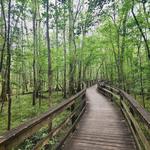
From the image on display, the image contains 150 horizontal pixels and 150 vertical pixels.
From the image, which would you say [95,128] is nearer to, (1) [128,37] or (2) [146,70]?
(2) [146,70]

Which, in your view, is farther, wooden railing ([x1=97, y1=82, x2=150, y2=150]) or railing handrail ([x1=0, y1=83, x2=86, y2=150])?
wooden railing ([x1=97, y1=82, x2=150, y2=150])

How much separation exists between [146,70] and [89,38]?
42.3ft

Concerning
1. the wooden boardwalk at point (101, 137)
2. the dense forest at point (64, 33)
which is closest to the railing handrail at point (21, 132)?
the wooden boardwalk at point (101, 137)

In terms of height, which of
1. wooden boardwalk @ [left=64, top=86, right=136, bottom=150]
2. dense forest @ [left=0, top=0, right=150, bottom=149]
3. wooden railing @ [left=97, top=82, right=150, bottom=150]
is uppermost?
dense forest @ [left=0, top=0, right=150, bottom=149]

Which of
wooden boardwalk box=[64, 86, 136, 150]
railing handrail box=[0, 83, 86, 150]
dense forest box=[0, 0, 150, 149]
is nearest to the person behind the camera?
railing handrail box=[0, 83, 86, 150]

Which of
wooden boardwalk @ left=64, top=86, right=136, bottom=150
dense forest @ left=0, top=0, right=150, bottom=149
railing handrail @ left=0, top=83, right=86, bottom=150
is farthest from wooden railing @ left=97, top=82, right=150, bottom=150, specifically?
dense forest @ left=0, top=0, right=150, bottom=149

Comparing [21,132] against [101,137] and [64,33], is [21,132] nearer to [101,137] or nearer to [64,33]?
[101,137]

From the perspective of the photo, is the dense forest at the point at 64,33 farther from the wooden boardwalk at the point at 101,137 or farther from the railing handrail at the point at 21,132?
the railing handrail at the point at 21,132

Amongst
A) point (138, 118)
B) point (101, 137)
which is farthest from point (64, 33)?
point (101, 137)

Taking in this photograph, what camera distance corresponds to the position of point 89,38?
27.5m

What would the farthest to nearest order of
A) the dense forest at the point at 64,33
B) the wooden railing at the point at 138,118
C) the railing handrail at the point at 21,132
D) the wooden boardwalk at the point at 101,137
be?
the dense forest at the point at 64,33, the wooden boardwalk at the point at 101,137, the wooden railing at the point at 138,118, the railing handrail at the point at 21,132

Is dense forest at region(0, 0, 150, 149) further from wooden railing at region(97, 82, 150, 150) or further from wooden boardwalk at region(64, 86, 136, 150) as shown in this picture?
wooden railing at region(97, 82, 150, 150)

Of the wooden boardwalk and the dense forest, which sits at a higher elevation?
the dense forest

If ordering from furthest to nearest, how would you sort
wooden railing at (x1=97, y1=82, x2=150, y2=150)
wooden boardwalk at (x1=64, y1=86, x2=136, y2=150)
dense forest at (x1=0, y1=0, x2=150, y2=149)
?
dense forest at (x1=0, y1=0, x2=150, y2=149) < wooden boardwalk at (x1=64, y1=86, x2=136, y2=150) < wooden railing at (x1=97, y1=82, x2=150, y2=150)
